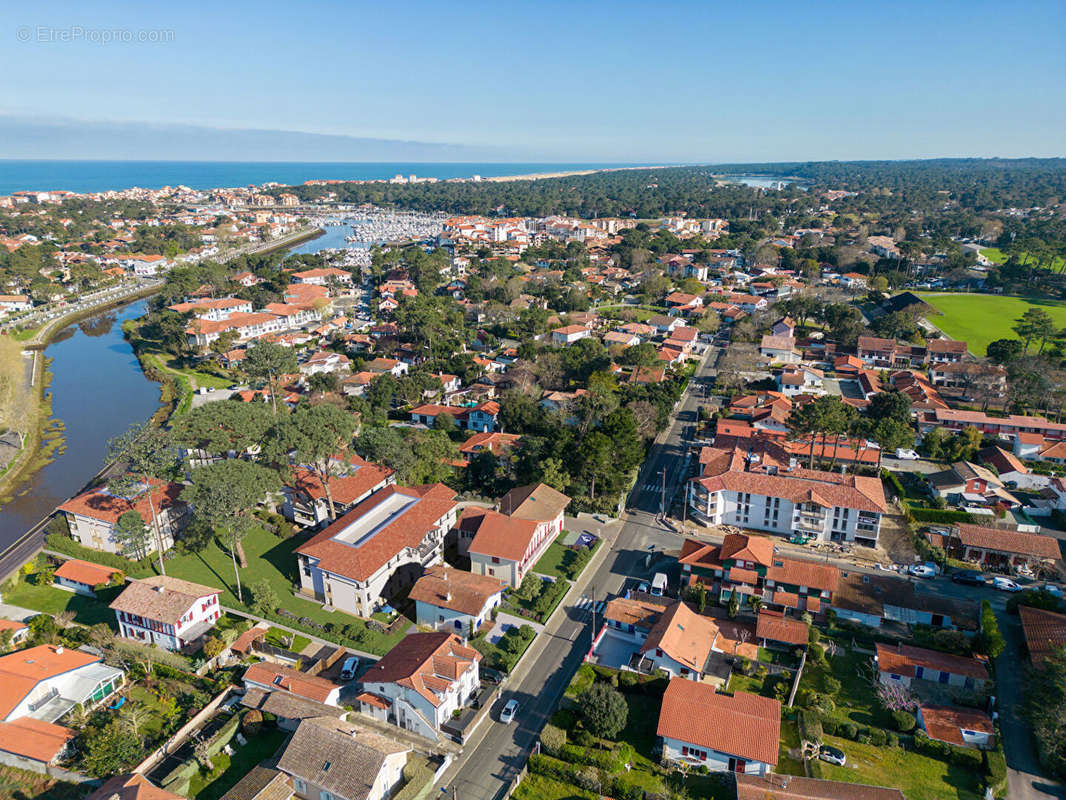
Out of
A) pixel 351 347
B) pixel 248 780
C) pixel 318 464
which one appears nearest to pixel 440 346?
pixel 351 347

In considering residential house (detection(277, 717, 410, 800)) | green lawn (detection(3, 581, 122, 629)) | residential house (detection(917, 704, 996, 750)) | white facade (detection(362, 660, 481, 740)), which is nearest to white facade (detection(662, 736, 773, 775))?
residential house (detection(917, 704, 996, 750))

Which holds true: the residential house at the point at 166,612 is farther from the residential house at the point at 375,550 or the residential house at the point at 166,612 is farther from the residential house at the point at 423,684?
the residential house at the point at 423,684

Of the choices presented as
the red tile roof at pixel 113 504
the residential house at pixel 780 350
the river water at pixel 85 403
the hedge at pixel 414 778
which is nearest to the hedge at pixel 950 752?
the hedge at pixel 414 778

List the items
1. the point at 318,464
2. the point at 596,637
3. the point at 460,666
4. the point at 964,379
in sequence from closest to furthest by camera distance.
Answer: the point at 460,666 → the point at 596,637 → the point at 318,464 → the point at 964,379

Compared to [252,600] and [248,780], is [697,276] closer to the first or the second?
[252,600]

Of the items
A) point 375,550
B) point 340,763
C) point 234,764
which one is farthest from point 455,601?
point 234,764

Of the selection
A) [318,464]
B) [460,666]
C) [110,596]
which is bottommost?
[110,596]

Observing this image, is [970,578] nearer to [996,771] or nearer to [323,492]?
[996,771]
